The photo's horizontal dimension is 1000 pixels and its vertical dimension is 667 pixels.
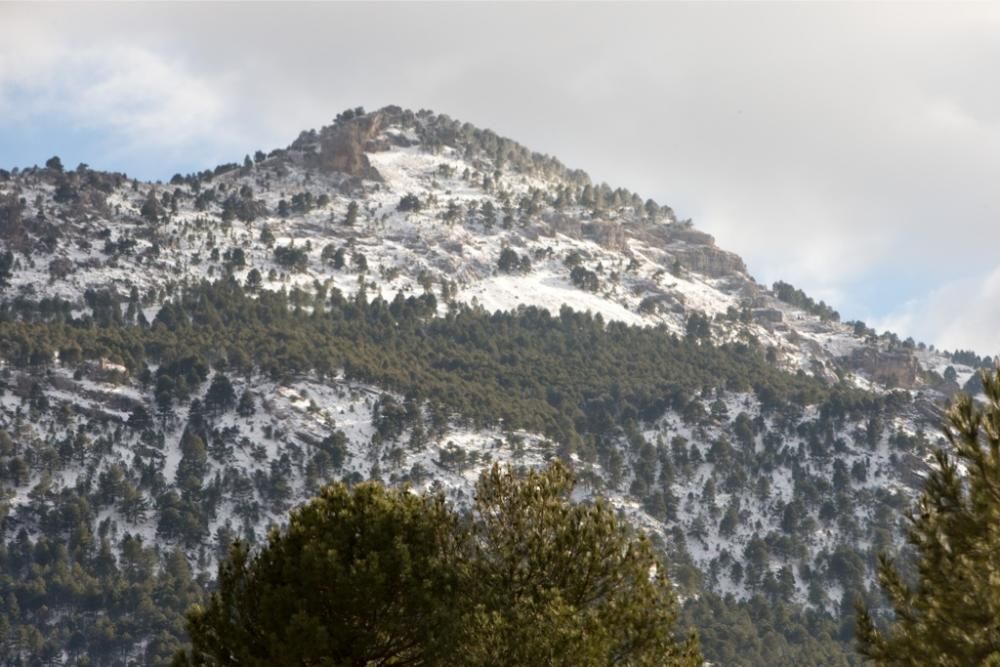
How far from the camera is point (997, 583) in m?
20.7

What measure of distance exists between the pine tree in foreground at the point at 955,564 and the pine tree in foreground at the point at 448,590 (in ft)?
19.2

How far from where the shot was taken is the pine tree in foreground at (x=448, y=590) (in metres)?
27.0

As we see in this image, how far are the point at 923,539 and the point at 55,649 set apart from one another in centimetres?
14738

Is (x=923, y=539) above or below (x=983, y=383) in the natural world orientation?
below

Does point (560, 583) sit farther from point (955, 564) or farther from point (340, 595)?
point (955, 564)

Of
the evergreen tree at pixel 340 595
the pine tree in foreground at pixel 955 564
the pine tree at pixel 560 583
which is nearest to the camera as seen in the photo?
the pine tree in foreground at pixel 955 564

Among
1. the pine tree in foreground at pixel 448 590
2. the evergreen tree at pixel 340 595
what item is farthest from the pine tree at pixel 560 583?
the evergreen tree at pixel 340 595

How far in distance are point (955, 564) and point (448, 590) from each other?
1094 centimetres

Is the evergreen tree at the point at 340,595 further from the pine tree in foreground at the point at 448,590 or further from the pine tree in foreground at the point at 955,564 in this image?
the pine tree in foreground at the point at 955,564

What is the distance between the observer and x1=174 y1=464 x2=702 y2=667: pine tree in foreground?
26953 mm

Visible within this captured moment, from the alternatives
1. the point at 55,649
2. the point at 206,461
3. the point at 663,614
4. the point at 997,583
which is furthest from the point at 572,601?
the point at 206,461

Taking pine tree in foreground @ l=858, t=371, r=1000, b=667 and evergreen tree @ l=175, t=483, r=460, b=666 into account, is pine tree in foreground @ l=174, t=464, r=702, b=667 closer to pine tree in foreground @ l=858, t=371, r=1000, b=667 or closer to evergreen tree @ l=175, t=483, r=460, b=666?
evergreen tree @ l=175, t=483, r=460, b=666

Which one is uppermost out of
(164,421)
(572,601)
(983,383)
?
(164,421)

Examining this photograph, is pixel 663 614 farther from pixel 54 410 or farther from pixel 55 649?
pixel 54 410
